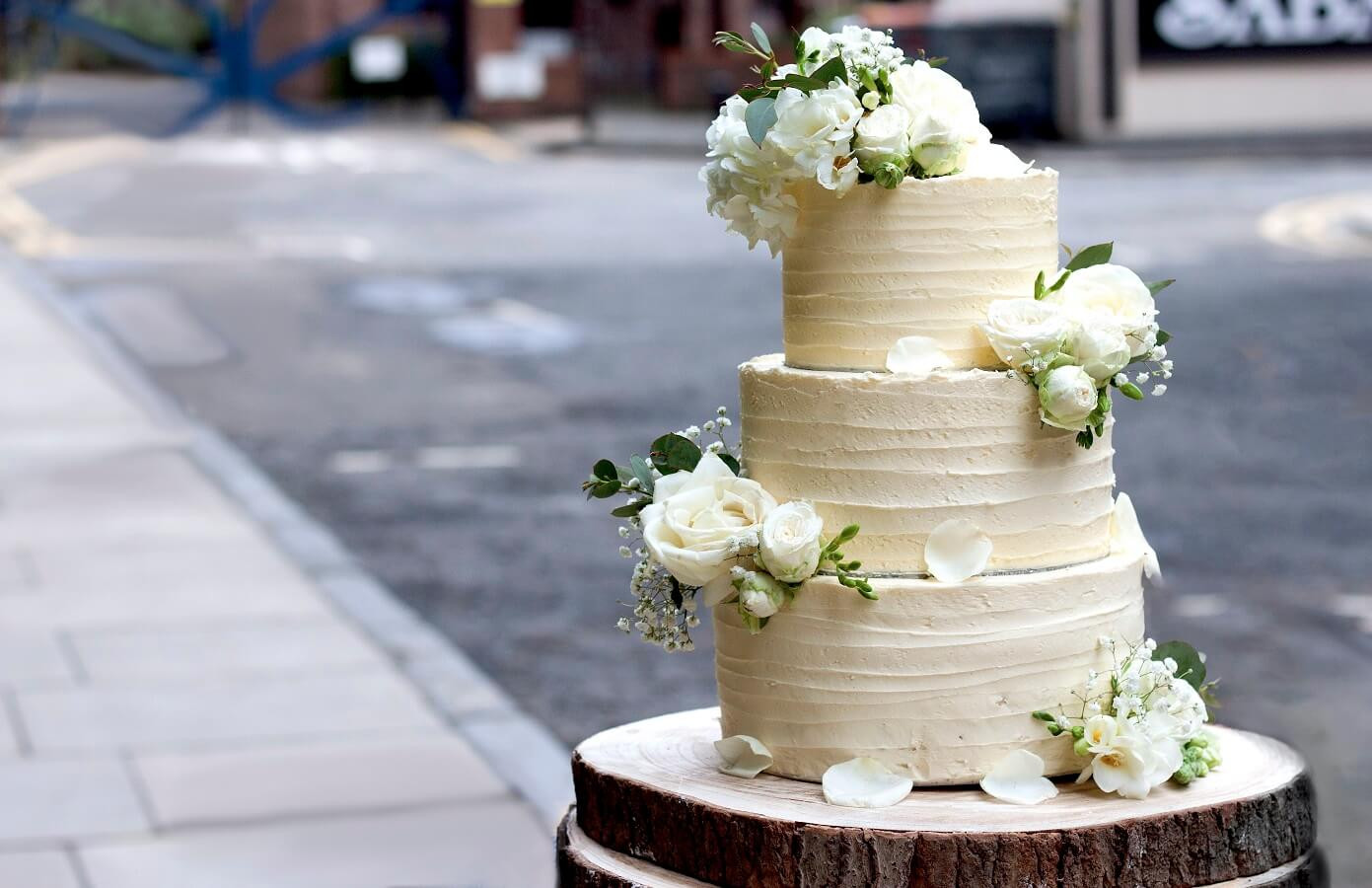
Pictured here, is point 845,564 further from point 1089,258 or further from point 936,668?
point 1089,258

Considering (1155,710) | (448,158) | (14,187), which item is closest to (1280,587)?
(1155,710)

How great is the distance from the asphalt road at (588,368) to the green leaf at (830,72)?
133 inches

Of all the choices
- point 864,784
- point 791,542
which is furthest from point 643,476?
point 864,784

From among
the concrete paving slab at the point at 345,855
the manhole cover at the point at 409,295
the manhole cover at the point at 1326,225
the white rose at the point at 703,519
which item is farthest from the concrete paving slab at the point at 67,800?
the manhole cover at the point at 1326,225

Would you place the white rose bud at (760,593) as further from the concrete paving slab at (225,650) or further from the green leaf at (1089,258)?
the concrete paving slab at (225,650)

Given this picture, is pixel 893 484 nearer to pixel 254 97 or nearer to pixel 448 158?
pixel 448 158

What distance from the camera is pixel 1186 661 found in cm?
283

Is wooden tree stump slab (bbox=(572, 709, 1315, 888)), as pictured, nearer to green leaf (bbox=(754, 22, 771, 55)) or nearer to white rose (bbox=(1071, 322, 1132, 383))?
white rose (bbox=(1071, 322, 1132, 383))

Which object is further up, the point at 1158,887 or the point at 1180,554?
the point at 1158,887

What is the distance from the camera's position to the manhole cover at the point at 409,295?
1583 centimetres

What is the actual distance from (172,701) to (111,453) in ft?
14.5

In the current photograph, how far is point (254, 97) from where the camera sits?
131 feet

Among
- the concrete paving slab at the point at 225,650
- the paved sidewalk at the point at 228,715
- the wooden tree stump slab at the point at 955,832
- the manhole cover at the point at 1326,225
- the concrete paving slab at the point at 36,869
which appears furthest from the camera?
the manhole cover at the point at 1326,225

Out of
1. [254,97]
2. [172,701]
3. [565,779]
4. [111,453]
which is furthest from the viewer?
[254,97]
